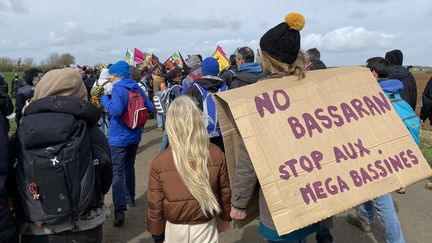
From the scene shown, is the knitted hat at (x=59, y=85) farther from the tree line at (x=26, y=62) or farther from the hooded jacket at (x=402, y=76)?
the tree line at (x=26, y=62)

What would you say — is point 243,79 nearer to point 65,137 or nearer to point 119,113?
point 119,113

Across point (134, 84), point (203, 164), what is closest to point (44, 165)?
point (203, 164)

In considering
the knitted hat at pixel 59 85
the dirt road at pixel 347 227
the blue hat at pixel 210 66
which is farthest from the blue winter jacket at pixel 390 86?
the knitted hat at pixel 59 85

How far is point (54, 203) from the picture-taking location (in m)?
2.20

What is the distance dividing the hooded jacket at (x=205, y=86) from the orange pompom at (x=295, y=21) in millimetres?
1916

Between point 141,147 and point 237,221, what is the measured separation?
21.9 ft

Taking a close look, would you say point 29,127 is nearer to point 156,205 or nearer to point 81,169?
point 81,169

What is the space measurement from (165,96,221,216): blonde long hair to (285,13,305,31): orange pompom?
83cm

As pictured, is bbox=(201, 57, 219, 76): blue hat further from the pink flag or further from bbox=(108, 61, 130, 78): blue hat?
the pink flag

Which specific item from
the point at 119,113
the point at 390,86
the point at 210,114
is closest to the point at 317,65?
the point at 390,86

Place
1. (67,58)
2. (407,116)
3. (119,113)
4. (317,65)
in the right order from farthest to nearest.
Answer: (67,58) < (317,65) < (119,113) < (407,116)

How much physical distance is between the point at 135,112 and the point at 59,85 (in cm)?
209

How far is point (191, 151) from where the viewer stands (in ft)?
8.17

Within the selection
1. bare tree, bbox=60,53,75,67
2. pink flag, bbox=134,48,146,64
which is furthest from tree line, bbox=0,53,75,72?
pink flag, bbox=134,48,146,64
